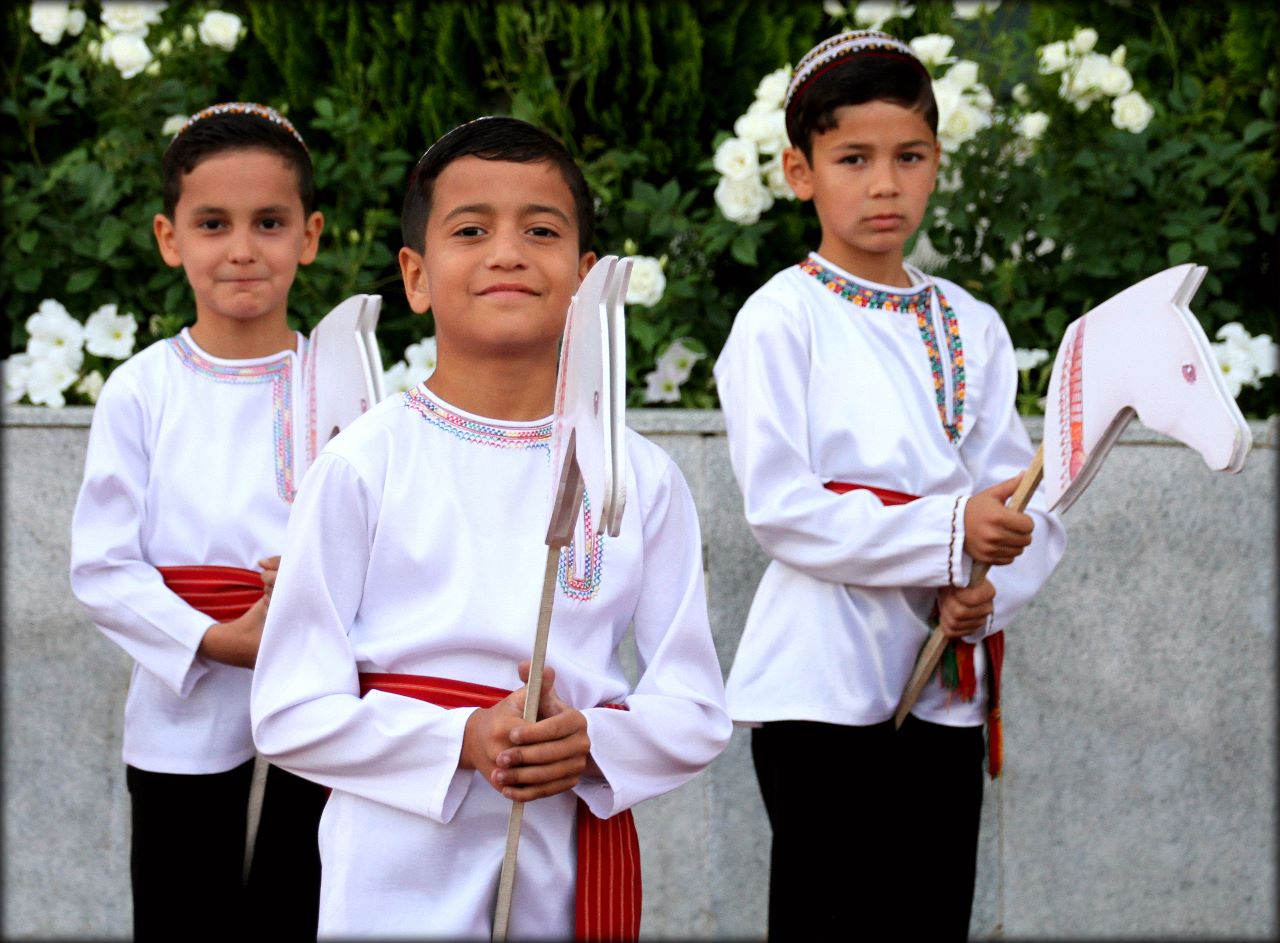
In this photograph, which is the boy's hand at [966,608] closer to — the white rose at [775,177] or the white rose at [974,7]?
the white rose at [775,177]

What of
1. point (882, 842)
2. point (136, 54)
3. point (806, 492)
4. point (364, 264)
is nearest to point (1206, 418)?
point (806, 492)

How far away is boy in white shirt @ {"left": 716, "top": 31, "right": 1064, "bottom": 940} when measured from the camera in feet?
8.89

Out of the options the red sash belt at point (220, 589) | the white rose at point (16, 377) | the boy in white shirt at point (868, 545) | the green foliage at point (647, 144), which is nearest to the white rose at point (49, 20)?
the green foliage at point (647, 144)

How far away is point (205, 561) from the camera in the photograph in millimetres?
2785

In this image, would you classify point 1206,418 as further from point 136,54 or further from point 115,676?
point 136,54

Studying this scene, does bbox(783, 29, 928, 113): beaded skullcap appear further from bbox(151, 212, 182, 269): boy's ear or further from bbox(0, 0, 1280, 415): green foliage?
bbox(151, 212, 182, 269): boy's ear

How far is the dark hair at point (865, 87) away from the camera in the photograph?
9.40 feet

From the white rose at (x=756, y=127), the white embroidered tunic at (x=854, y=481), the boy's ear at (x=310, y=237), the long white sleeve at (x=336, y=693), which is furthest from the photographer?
the white rose at (x=756, y=127)

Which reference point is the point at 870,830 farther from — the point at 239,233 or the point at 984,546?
the point at 239,233

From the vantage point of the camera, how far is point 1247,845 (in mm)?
3689

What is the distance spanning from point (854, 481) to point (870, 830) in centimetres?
62

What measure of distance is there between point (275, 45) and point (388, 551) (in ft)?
9.67

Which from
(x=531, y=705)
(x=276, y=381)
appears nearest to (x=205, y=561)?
(x=276, y=381)

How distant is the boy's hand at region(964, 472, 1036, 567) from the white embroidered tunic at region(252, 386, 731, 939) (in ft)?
2.28
